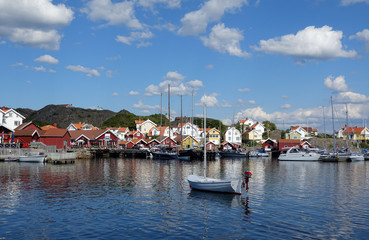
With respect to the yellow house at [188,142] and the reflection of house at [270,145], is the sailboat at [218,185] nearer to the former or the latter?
the yellow house at [188,142]

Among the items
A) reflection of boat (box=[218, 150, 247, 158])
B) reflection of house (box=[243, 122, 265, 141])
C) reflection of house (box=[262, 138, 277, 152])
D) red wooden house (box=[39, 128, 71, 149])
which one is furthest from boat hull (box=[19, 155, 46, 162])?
reflection of house (box=[243, 122, 265, 141])

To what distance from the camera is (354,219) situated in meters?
25.8

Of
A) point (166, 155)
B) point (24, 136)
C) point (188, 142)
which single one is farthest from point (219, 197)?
point (188, 142)

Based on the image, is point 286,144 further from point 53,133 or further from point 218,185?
point 218,185

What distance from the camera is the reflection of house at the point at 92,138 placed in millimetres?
115500

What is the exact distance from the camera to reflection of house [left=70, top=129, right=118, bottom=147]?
116 metres

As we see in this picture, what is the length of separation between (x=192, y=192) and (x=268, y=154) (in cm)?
9307

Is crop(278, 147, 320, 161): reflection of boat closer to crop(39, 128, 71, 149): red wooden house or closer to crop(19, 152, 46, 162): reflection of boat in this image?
crop(39, 128, 71, 149): red wooden house

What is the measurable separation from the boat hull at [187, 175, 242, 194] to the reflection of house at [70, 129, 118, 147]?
3317 inches

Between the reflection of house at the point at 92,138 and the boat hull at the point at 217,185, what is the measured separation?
8425 cm

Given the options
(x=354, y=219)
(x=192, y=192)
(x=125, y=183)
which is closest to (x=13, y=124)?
(x=125, y=183)

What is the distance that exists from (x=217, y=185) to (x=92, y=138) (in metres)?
88.0

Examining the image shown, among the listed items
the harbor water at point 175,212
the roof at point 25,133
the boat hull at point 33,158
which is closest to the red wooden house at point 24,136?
the roof at point 25,133

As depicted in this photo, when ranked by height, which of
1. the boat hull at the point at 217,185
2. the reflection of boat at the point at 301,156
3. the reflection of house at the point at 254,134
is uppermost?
the reflection of house at the point at 254,134
